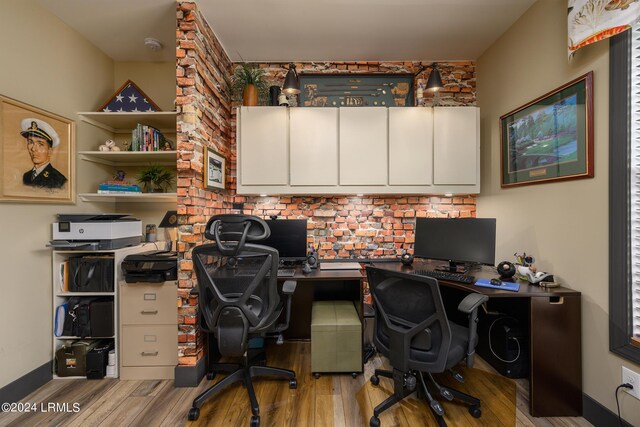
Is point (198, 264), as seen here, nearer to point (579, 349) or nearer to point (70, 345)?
point (70, 345)

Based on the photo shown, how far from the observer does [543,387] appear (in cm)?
176

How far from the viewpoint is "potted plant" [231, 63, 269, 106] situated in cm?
266

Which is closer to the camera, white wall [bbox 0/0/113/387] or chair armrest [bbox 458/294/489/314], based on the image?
chair armrest [bbox 458/294/489/314]

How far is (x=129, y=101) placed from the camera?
2.53 meters

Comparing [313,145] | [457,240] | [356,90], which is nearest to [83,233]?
[313,145]

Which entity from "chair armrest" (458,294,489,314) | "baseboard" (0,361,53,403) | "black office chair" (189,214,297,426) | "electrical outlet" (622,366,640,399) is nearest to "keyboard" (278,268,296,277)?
"black office chair" (189,214,297,426)

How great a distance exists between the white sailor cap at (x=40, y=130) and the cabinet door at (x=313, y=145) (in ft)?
6.59

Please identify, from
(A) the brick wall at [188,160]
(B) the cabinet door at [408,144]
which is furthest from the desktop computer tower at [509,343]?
(A) the brick wall at [188,160]

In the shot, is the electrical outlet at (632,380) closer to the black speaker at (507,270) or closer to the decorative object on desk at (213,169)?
the black speaker at (507,270)

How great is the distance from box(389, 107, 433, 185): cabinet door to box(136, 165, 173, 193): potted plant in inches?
89.6

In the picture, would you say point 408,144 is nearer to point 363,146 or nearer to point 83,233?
point 363,146

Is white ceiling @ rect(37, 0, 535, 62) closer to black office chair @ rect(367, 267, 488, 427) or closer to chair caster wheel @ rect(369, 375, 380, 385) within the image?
black office chair @ rect(367, 267, 488, 427)

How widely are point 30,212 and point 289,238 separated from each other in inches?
82.1

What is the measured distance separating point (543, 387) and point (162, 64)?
14.6 ft
